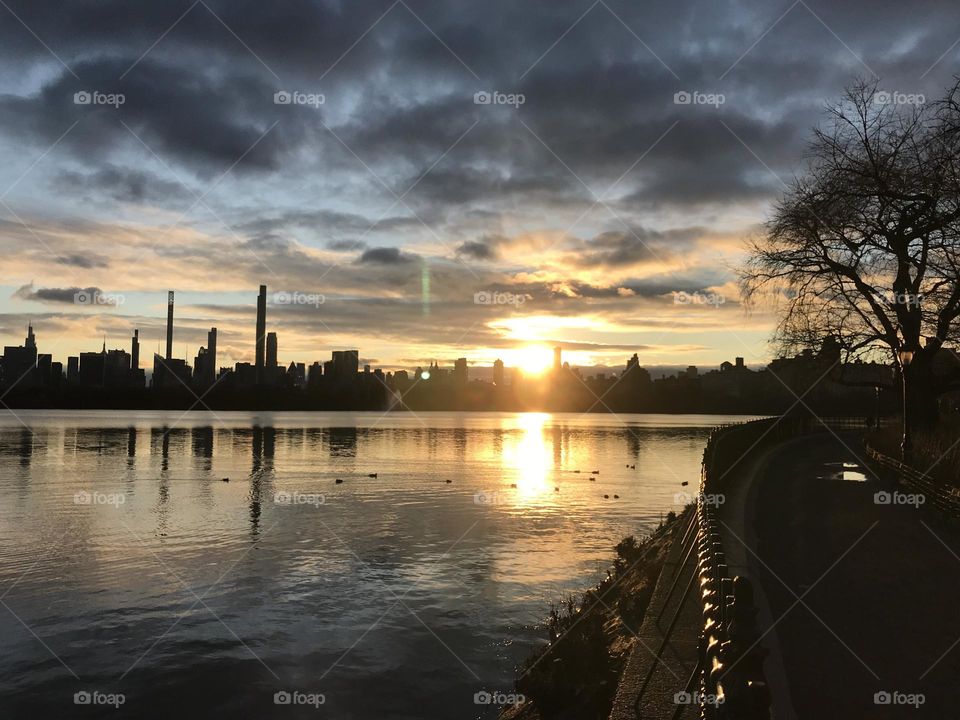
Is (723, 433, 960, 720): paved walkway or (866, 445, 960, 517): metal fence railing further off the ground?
(866, 445, 960, 517): metal fence railing

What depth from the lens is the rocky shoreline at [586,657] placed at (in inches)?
371

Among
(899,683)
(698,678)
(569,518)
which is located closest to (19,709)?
(698,678)

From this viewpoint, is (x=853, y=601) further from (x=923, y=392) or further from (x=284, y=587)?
(x=923, y=392)

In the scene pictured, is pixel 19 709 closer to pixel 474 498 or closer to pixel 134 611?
pixel 134 611

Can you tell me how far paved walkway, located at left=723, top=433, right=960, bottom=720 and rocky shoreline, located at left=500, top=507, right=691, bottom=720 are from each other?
1.86 meters

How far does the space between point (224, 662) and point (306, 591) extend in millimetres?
5087

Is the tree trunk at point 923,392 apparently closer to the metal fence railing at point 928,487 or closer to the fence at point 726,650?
the metal fence railing at point 928,487

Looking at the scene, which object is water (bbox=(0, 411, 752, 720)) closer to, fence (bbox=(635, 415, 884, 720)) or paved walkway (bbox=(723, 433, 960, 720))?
paved walkway (bbox=(723, 433, 960, 720))

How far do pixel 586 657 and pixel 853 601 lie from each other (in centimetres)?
378

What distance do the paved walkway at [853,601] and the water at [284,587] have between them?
4.62m

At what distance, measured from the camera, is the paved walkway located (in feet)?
23.9

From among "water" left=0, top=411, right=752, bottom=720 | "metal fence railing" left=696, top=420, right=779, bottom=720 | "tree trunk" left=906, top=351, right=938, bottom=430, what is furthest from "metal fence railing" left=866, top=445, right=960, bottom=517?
"metal fence railing" left=696, top=420, right=779, bottom=720

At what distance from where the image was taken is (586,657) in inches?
432

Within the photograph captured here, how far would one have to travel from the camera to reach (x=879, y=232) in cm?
3181
